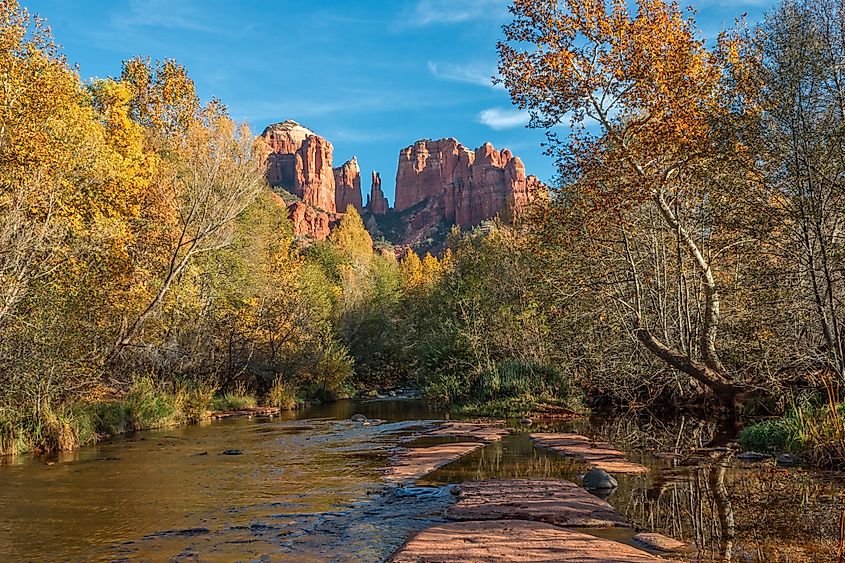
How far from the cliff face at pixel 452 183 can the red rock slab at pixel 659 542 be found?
12637 centimetres

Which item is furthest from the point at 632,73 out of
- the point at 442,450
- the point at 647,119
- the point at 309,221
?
the point at 309,221

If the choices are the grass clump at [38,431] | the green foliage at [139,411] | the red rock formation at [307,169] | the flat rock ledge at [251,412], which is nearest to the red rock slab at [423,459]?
the grass clump at [38,431]

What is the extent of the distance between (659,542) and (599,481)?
238 centimetres

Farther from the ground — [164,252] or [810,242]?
[164,252]

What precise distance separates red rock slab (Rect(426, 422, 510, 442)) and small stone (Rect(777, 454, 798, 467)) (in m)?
5.20

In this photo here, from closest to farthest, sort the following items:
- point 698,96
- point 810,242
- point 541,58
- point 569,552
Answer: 1. point 569,552
2. point 810,242
3. point 698,96
4. point 541,58

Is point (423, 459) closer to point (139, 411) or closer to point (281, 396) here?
point (139, 411)

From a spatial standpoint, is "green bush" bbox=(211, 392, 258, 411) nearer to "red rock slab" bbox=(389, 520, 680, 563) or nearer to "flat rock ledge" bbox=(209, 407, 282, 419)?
"flat rock ledge" bbox=(209, 407, 282, 419)

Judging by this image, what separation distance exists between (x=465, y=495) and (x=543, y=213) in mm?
10498

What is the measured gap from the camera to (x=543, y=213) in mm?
16391

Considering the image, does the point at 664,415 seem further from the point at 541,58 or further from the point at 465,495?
the point at 465,495

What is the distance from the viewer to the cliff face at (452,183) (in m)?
141

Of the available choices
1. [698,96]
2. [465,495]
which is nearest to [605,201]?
[698,96]

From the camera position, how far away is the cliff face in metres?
141
